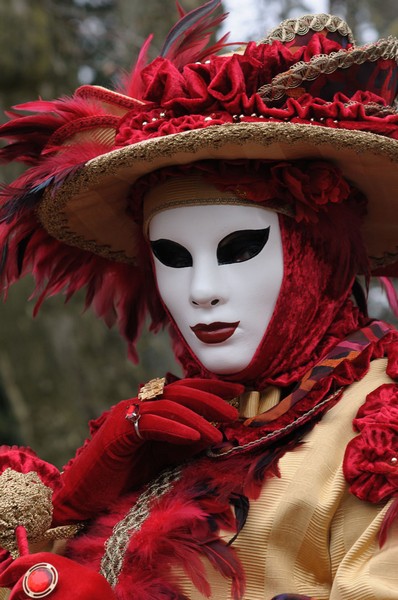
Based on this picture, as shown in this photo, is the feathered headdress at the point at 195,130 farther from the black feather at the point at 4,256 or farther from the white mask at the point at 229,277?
the white mask at the point at 229,277

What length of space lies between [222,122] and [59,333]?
153 inches

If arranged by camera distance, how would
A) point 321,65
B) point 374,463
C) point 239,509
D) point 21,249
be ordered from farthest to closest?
point 21,249 < point 321,65 < point 239,509 < point 374,463

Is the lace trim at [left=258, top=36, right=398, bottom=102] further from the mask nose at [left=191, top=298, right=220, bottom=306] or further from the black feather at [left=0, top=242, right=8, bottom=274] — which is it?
the black feather at [left=0, top=242, right=8, bottom=274]

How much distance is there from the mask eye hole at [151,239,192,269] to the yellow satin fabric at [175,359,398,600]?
17.7 inches

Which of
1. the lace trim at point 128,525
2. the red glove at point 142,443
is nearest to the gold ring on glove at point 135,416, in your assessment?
the red glove at point 142,443

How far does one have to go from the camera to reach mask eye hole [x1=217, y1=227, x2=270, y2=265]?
7.06ft

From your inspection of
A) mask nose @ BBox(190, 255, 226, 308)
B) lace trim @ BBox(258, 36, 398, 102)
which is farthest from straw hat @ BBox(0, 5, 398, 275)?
mask nose @ BBox(190, 255, 226, 308)

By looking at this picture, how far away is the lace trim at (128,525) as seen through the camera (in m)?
2.07

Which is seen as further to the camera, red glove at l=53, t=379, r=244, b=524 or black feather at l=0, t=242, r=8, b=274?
black feather at l=0, t=242, r=8, b=274

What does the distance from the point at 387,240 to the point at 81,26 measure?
4.29m

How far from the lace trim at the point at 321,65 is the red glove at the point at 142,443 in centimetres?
57

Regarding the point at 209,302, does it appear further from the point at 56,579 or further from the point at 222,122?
the point at 56,579

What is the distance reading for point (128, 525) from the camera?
6.97 feet

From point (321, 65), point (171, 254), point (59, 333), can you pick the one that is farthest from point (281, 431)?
point (59, 333)
